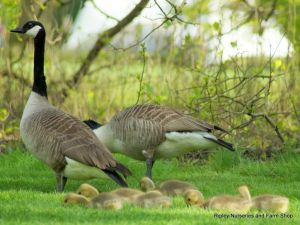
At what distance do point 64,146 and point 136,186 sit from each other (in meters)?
1.26

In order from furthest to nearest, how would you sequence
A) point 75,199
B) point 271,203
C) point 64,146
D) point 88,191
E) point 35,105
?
point 35,105 → point 64,146 → point 88,191 → point 75,199 → point 271,203

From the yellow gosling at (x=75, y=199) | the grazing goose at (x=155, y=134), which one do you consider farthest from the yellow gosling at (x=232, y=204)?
the grazing goose at (x=155, y=134)

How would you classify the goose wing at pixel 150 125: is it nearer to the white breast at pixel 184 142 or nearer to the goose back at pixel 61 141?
the white breast at pixel 184 142

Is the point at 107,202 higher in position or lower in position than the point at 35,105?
lower

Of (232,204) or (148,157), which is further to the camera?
(148,157)

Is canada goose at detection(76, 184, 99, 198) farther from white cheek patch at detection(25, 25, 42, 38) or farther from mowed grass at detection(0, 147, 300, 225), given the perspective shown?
white cheek patch at detection(25, 25, 42, 38)

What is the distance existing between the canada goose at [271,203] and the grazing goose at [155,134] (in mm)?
2325

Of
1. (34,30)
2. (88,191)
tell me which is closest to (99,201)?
(88,191)

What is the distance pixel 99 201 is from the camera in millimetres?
7199

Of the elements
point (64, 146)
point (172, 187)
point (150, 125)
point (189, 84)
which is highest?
point (189, 84)

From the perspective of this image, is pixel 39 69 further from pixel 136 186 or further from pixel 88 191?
pixel 88 191

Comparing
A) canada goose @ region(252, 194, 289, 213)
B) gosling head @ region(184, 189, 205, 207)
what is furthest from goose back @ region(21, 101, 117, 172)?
canada goose @ region(252, 194, 289, 213)

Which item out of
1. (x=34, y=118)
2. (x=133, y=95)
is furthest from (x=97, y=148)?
(x=133, y=95)

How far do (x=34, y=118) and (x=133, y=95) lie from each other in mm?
5371
